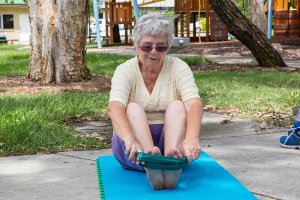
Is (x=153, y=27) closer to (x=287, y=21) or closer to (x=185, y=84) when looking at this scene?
(x=185, y=84)

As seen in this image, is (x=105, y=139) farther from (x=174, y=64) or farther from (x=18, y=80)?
(x=18, y=80)

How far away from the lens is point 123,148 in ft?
13.0

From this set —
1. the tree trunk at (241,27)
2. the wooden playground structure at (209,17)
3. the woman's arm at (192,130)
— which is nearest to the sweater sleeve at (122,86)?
the woman's arm at (192,130)

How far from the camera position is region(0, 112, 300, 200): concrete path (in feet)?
11.9

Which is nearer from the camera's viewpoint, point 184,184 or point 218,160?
point 184,184

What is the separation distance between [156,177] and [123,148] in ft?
1.64

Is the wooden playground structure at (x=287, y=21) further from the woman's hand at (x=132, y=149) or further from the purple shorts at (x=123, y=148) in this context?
the woman's hand at (x=132, y=149)

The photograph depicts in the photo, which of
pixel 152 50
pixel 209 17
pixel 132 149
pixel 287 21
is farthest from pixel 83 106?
pixel 287 21

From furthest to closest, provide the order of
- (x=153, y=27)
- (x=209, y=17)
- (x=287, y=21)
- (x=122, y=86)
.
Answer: (x=287, y=21), (x=209, y=17), (x=122, y=86), (x=153, y=27)

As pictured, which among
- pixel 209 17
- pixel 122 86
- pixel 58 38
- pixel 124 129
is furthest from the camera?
pixel 209 17

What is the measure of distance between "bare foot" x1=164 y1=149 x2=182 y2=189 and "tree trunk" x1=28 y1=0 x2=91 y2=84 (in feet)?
18.9

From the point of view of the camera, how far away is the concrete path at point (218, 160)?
3627 millimetres

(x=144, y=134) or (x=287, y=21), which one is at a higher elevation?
(x=287, y=21)

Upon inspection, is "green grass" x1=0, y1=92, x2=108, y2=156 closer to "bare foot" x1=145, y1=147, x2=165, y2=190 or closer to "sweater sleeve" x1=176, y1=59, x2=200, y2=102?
"sweater sleeve" x1=176, y1=59, x2=200, y2=102
